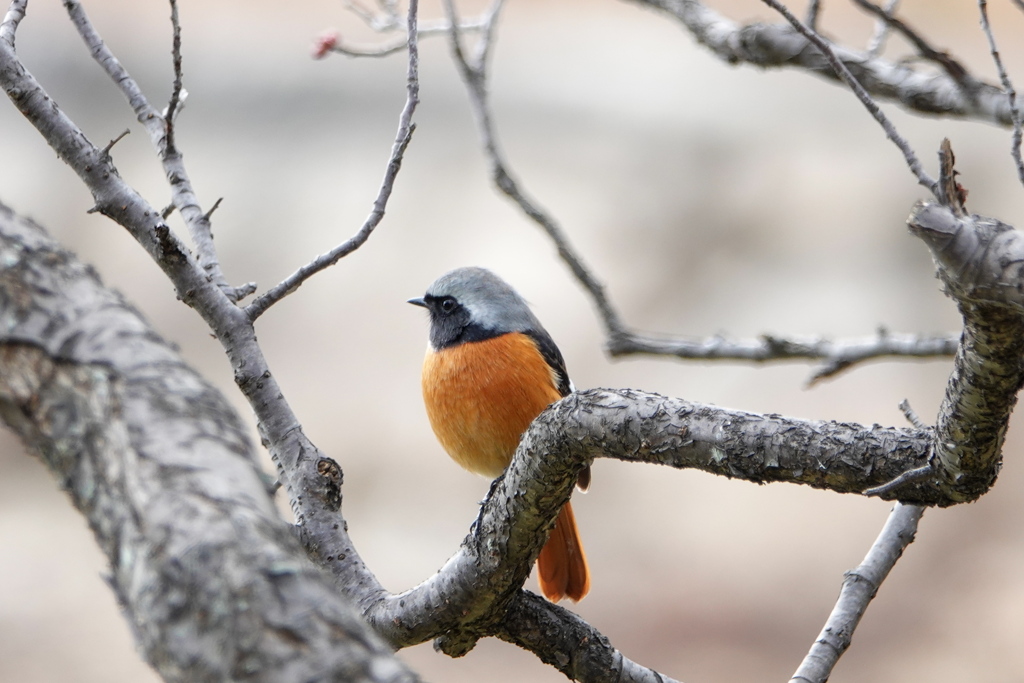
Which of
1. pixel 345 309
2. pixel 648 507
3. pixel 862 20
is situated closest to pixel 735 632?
pixel 648 507

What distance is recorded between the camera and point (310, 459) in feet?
9.87

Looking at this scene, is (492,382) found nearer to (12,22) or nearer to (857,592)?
(857,592)

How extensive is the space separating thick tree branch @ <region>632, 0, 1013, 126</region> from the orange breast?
169 centimetres

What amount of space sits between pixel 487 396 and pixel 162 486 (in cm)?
317

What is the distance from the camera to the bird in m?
4.51

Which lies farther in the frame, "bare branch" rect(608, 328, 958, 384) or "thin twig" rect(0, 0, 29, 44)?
"bare branch" rect(608, 328, 958, 384)

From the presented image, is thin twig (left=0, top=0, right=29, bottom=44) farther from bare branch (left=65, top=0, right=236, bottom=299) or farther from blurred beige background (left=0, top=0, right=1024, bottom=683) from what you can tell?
blurred beige background (left=0, top=0, right=1024, bottom=683)

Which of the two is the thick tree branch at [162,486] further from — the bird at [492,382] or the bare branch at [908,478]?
the bird at [492,382]

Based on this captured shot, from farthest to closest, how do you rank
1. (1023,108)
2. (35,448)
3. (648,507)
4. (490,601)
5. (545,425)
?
(648,507)
(1023,108)
(490,601)
(545,425)
(35,448)

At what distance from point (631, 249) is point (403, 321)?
122 inches

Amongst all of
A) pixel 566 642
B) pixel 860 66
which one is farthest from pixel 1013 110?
pixel 566 642

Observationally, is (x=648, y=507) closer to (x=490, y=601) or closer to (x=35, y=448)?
(x=490, y=601)

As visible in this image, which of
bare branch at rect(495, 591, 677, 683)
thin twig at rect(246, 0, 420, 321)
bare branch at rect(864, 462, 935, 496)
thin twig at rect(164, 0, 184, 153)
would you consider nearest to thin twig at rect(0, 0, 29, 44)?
thin twig at rect(164, 0, 184, 153)

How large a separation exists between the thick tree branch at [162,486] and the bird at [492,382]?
297 cm
